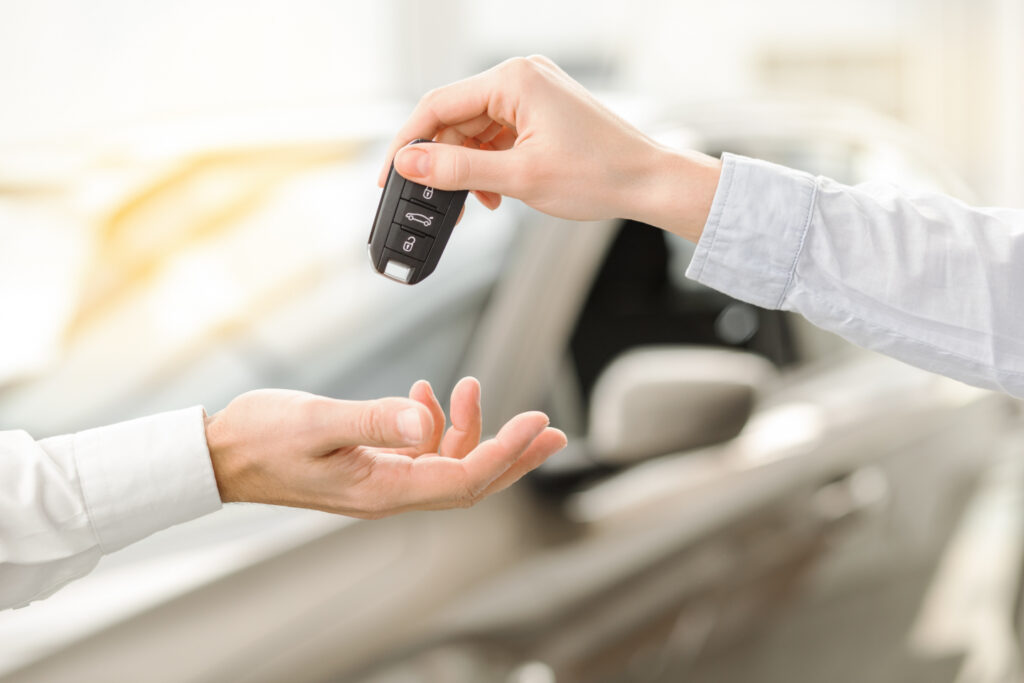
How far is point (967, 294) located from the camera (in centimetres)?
95

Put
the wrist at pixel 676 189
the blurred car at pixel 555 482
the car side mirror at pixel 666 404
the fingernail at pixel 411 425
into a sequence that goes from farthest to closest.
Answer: the car side mirror at pixel 666 404, the blurred car at pixel 555 482, the wrist at pixel 676 189, the fingernail at pixel 411 425

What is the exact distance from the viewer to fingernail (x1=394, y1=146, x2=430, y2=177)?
89 cm

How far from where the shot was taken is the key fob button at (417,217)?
3.04 feet

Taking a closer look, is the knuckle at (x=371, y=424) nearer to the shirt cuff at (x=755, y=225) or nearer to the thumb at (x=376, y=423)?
the thumb at (x=376, y=423)

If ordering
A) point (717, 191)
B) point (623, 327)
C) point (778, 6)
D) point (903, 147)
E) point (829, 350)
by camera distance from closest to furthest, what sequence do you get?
point (717, 191)
point (623, 327)
point (829, 350)
point (903, 147)
point (778, 6)

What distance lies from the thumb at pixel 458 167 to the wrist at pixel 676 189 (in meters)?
0.13

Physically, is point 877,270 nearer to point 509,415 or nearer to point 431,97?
point 431,97

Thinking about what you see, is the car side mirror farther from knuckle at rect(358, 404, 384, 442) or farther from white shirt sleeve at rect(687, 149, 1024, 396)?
knuckle at rect(358, 404, 384, 442)

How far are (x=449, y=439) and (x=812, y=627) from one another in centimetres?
104

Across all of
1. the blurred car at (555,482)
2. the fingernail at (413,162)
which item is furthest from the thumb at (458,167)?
the blurred car at (555,482)

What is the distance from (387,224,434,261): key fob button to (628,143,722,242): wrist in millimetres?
198

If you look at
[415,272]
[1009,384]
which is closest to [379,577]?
[415,272]

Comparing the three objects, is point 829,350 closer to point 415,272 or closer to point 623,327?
point 623,327

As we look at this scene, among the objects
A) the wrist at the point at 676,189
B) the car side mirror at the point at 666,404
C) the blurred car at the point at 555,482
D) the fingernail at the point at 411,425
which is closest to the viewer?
the fingernail at the point at 411,425
